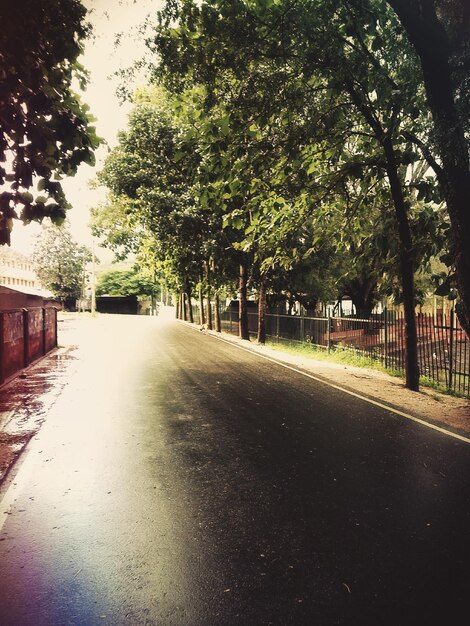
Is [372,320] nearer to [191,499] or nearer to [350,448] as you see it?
[350,448]

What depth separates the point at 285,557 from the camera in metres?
3.12

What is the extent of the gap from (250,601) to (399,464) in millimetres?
2968

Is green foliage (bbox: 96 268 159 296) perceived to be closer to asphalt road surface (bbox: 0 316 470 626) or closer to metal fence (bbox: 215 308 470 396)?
metal fence (bbox: 215 308 470 396)

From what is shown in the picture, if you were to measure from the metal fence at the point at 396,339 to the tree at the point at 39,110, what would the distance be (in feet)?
25.5

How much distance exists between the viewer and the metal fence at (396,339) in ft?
32.4

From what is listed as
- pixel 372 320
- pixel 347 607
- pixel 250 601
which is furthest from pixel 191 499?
pixel 372 320

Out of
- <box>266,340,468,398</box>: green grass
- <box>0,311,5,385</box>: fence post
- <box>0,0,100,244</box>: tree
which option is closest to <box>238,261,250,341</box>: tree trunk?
<box>266,340,468,398</box>: green grass

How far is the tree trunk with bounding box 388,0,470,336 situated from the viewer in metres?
6.54

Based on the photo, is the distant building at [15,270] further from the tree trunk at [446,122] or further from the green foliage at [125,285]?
the tree trunk at [446,122]

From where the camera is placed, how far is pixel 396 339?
12211 mm

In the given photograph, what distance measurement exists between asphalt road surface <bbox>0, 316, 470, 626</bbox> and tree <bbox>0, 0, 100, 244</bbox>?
2.73 meters

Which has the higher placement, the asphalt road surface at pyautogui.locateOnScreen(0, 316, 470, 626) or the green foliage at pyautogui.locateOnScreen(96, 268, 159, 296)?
the green foliage at pyautogui.locateOnScreen(96, 268, 159, 296)

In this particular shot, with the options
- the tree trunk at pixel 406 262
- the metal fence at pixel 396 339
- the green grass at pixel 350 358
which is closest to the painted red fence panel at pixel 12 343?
the tree trunk at pixel 406 262

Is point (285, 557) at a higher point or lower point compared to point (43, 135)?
lower
